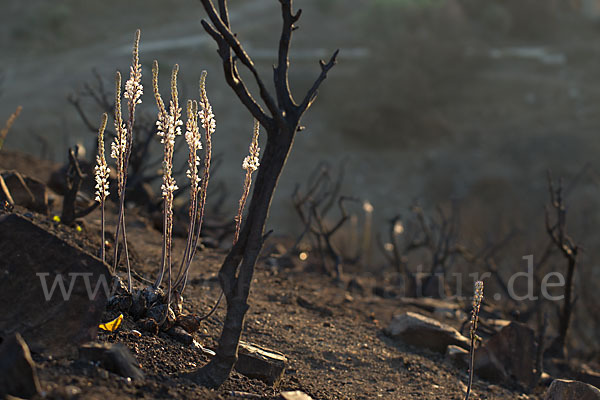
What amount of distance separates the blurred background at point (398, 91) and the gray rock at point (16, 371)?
1186 centimetres

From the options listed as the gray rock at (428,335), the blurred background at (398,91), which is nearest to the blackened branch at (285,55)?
the gray rock at (428,335)

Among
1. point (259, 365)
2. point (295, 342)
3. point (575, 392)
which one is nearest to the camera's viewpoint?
point (259, 365)

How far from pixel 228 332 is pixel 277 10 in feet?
124

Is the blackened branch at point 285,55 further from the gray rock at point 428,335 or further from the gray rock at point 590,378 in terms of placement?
the gray rock at point 590,378

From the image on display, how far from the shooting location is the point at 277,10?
38469mm

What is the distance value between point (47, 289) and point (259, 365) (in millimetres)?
1091

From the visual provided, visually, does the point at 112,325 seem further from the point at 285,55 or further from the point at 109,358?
the point at 285,55

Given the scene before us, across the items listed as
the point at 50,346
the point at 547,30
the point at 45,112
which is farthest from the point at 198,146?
the point at 547,30

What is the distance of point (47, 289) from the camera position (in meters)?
2.66

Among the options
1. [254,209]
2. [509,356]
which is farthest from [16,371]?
[509,356]

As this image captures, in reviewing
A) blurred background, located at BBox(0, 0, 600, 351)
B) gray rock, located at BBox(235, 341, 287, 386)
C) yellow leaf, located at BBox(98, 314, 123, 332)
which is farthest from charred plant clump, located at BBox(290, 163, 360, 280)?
blurred background, located at BBox(0, 0, 600, 351)

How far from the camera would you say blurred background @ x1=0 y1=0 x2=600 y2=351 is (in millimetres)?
20297

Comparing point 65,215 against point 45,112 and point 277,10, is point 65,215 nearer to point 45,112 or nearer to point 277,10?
point 45,112

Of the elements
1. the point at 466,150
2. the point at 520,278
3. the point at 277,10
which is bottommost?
the point at 520,278
